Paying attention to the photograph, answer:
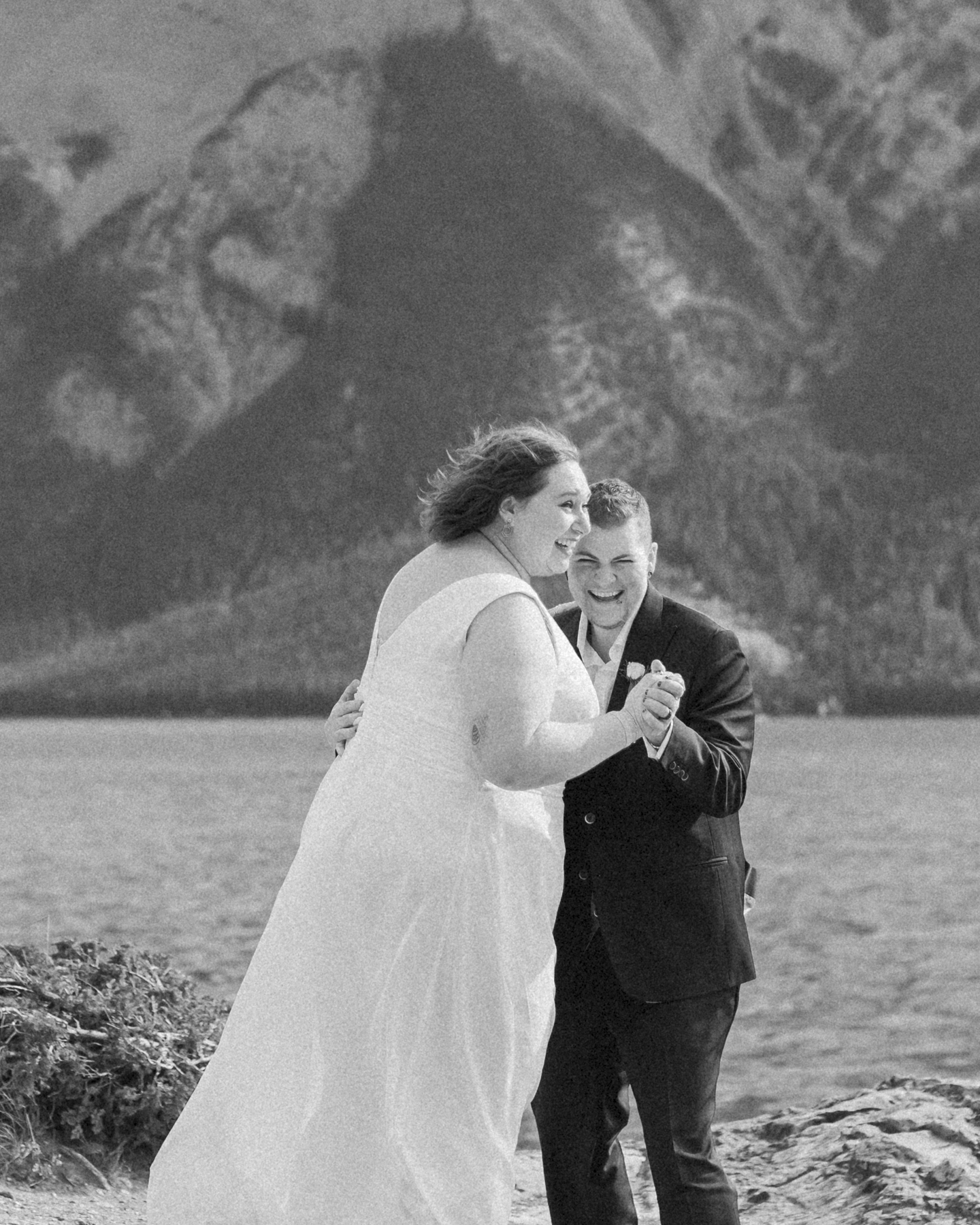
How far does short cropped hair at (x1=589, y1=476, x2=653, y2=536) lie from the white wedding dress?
17.9 inches

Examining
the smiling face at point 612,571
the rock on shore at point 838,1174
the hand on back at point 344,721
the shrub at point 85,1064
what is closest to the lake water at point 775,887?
the shrub at point 85,1064

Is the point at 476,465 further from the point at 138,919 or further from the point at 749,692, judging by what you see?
the point at 138,919

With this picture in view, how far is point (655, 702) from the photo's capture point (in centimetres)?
451

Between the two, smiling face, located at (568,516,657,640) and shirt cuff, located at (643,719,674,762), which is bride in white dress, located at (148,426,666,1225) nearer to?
shirt cuff, located at (643,719,674,762)

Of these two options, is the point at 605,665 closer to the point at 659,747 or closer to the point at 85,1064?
the point at 659,747

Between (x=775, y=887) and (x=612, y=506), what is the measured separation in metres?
45.1

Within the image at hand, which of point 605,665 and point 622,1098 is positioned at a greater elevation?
point 605,665

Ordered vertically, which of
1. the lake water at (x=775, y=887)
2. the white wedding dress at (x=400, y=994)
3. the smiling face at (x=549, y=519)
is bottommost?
the lake water at (x=775, y=887)

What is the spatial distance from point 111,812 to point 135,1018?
69.5 m

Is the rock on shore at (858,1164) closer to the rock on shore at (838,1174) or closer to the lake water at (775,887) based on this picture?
the rock on shore at (838,1174)

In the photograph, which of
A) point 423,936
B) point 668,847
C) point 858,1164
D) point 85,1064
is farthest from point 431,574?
point 858,1164

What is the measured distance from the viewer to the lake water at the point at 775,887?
83.5 feet

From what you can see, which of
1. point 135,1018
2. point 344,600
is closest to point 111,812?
point 135,1018

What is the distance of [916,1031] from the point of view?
89.4ft
